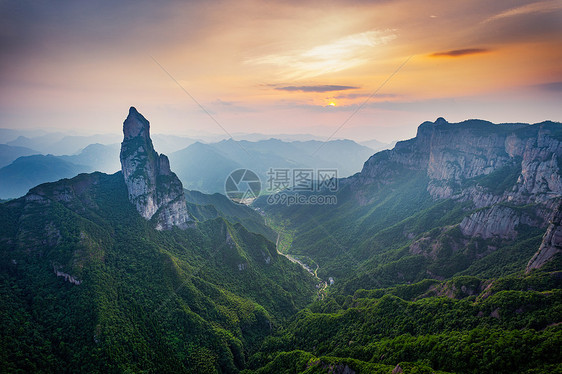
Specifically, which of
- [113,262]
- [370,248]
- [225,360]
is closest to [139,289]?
[113,262]

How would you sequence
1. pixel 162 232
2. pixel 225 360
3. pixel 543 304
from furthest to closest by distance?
1. pixel 162 232
2. pixel 225 360
3. pixel 543 304

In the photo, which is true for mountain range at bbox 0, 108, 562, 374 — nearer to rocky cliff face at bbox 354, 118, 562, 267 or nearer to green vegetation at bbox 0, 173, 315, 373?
green vegetation at bbox 0, 173, 315, 373

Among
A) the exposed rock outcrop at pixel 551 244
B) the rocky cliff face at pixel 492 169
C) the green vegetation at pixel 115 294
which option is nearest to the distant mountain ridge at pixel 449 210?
the rocky cliff face at pixel 492 169

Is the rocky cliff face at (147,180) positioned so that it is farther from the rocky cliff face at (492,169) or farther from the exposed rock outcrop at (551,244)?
the exposed rock outcrop at (551,244)

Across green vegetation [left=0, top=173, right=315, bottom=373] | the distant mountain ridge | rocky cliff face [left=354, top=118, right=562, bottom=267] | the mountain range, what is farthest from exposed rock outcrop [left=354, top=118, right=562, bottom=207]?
green vegetation [left=0, top=173, right=315, bottom=373]

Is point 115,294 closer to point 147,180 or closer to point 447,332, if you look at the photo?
point 147,180

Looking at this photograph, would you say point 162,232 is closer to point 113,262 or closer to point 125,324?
point 113,262
